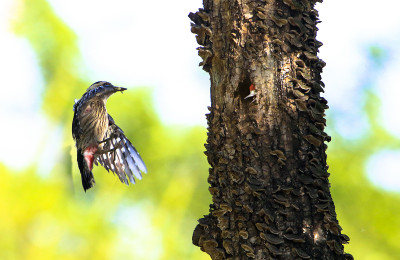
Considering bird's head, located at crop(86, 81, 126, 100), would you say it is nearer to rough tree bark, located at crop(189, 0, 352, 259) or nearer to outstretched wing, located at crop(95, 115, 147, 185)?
outstretched wing, located at crop(95, 115, 147, 185)

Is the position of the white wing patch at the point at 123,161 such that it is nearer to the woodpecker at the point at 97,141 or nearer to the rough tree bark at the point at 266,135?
the woodpecker at the point at 97,141

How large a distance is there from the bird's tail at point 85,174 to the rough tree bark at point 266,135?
1.94 m

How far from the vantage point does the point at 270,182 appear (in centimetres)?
204

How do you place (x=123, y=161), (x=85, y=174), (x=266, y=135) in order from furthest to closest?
1. (x=123, y=161)
2. (x=85, y=174)
3. (x=266, y=135)

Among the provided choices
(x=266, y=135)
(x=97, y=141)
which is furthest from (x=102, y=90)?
(x=266, y=135)

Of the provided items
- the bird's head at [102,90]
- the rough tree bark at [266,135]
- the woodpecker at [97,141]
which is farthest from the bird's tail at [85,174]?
the rough tree bark at [266,135]

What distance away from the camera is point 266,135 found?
6.97ft

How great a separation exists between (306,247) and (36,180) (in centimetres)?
619

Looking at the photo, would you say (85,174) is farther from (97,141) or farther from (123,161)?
(123,161)

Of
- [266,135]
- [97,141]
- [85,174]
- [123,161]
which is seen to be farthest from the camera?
[123,161]

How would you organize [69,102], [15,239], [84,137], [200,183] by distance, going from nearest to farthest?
[84,137] → [15,239] → [200,183] → [69,102]

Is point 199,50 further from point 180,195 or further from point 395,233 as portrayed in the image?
point 180,195

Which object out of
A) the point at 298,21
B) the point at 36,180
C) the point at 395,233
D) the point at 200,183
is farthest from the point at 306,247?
the point at 36,180

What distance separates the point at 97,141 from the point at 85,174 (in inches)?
12.9
